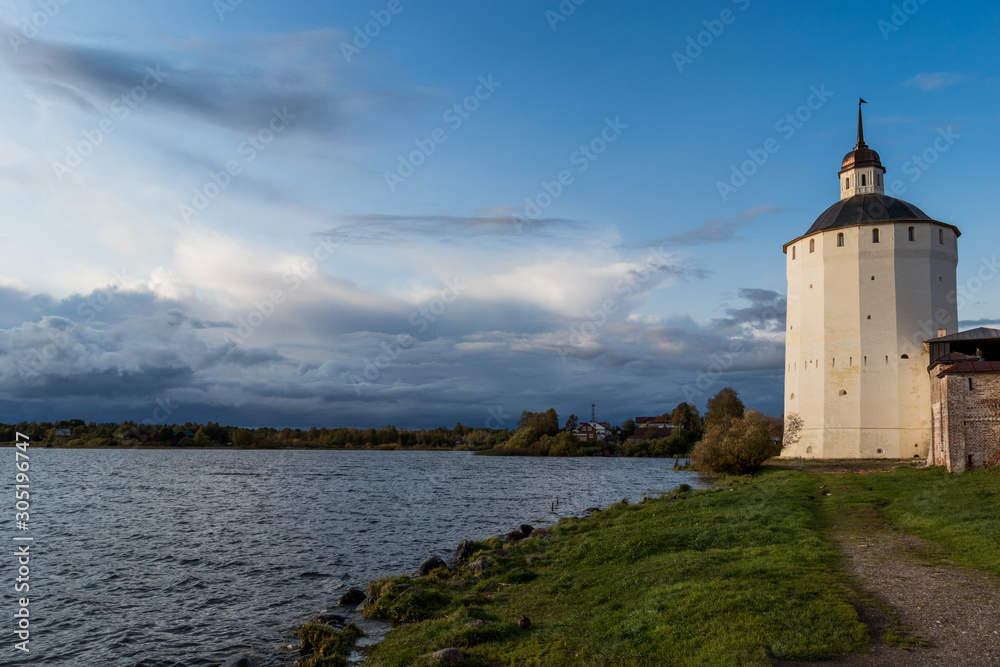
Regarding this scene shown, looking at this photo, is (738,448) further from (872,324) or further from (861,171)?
(861,171)

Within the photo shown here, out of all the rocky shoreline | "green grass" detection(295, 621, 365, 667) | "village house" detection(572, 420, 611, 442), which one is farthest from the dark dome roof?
"village house" detection(572, 420, 611, 442)

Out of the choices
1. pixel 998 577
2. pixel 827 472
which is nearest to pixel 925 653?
pixel 998 577

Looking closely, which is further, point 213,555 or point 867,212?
point 867,212

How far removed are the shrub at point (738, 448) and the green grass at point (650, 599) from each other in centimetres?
2442

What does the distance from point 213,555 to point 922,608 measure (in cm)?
2539

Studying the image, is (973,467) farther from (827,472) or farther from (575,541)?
(575,541)

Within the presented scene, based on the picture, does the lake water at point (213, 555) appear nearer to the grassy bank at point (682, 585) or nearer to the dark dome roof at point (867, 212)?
the grassy bank at point (682, 585)

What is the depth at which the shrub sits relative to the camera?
158 ft

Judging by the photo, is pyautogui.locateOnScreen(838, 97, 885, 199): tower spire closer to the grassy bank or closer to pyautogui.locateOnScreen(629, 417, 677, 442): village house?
the grassy bank

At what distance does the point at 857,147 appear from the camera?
54.6 meters

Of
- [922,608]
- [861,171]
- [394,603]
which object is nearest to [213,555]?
[394,603]

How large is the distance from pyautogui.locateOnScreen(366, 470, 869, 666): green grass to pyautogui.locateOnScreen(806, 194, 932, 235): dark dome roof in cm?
3406

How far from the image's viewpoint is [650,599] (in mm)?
12930

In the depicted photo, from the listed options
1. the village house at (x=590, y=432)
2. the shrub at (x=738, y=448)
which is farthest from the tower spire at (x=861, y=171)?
the village house at (x=590, y=432)
